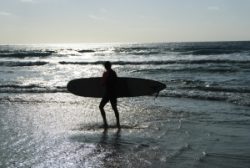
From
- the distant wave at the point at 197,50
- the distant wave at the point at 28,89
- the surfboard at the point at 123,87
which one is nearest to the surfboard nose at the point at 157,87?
the surfboard at the point at 123,87

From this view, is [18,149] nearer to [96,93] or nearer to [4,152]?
[4,152]

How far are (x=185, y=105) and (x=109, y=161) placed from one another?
7526mm

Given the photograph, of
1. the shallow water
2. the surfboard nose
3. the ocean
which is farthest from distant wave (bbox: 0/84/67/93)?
the surfboard nose

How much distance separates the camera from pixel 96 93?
13531 millimetres

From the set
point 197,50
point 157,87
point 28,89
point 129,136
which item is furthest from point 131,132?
point 197,50

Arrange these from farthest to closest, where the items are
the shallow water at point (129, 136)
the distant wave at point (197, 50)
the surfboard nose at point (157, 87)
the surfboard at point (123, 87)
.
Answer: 1. the distant wave at point (197, 50)
2. the surfboard nose at point (157, 87)
3. the surfboard at point (123, 87)
4. the shallow water at point (129, 136)

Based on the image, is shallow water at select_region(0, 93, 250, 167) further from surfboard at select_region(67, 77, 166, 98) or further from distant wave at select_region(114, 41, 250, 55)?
distant wave at select_region(114, 41, 250, 55)

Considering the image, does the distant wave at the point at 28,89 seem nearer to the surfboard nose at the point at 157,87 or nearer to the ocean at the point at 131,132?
the ocean at the point at 131,132

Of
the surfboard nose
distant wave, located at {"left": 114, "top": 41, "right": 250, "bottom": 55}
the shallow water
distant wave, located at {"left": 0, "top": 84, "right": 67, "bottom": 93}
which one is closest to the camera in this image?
the shallow water

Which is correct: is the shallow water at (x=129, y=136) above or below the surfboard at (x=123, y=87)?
below

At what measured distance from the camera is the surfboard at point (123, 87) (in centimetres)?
1311

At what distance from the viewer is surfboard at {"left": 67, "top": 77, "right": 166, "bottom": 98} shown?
1311 cm

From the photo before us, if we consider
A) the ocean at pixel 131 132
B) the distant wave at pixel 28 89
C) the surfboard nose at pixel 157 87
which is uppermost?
the surfboard nose at pixel 157 87

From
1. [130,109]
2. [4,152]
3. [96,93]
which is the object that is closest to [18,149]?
[4,152]
